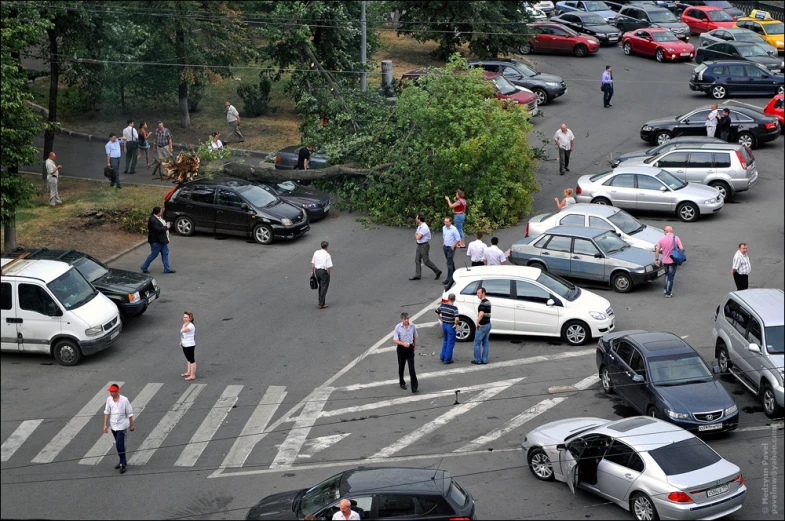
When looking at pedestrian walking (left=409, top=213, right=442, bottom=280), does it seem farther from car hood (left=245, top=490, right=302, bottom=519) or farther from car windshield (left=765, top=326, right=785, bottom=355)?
car hood (left=245, top=490, right=302, bottom=519)

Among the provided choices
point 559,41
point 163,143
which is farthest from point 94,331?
point 559,41

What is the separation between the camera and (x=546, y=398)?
1812 centimetres

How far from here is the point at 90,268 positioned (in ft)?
71.7

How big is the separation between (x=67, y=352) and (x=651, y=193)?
1609 centimetres

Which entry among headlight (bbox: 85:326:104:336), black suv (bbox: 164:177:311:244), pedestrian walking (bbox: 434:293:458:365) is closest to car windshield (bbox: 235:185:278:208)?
black suv (bbox: 164:177:311:244)

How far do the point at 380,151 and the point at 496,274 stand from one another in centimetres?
976

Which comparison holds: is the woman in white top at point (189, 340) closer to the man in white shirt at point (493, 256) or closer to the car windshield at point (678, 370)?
the man in white shirt at point (493, 256)

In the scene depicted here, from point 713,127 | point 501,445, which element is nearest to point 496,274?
point 501,445

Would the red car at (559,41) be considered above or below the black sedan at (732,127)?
above

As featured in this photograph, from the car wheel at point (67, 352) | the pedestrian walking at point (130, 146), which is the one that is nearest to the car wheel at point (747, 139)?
the pedestrian walking at point (130, 146)

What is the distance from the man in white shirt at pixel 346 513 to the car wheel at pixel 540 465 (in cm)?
394

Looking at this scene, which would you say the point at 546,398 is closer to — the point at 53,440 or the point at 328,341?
the point at 328,341

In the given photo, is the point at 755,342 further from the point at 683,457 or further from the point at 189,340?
the point at 189,340

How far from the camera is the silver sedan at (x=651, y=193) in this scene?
27000 mm
